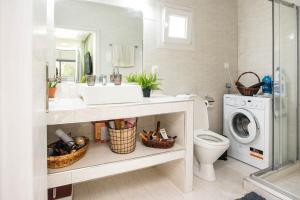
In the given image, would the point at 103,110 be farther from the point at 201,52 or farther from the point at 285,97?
the point at 285,97

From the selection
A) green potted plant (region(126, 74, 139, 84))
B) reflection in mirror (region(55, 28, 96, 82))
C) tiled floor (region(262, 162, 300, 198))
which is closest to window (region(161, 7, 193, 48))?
green potted plant (region(126, 74, 139, 84))

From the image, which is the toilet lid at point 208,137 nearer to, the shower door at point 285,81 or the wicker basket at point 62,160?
the shower door at point 285,81

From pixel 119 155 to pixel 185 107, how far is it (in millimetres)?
721

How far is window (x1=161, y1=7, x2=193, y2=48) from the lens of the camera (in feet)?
7.58

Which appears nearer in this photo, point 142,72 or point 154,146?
point 154,146

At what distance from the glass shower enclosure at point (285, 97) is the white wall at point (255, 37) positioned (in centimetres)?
50

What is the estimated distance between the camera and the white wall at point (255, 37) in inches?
99.8

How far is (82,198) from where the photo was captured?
172 cm

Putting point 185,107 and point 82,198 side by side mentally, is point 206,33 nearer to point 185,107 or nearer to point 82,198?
point 185,107

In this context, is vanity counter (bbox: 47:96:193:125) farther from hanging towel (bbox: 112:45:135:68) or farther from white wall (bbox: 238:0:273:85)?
white wall (bbox: 238:0:273:85)

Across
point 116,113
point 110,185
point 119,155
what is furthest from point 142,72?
point 110,185

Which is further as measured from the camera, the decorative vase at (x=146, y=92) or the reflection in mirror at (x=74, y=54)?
the decorative vase at (x=146, y=92)

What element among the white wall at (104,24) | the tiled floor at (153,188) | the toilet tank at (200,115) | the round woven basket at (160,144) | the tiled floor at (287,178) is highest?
the white wall at (104,24)

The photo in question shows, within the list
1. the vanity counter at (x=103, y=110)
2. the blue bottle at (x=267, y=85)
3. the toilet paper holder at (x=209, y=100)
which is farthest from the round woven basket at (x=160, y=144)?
the blue bottle at (x=267, y=85)
